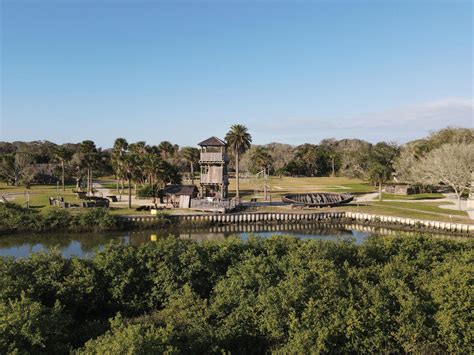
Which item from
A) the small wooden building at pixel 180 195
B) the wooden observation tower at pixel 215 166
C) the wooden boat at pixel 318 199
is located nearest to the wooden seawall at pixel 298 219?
the wooden boat at pixel 318 199

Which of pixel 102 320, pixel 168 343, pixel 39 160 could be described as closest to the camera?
pixel 168 343

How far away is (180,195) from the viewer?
185 ft

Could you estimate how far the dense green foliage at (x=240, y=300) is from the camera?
12.8 m

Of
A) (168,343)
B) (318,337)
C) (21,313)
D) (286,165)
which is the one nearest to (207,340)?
(168,343)

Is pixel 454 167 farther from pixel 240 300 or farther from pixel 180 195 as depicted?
pixel 240 300

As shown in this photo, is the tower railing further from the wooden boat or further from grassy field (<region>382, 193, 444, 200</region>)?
grassy field (<region>382, 193, 444, 200</region>)

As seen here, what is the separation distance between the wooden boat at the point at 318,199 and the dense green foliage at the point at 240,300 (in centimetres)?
3530

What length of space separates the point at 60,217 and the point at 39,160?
6718 cm

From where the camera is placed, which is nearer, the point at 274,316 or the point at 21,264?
the point at 274,316

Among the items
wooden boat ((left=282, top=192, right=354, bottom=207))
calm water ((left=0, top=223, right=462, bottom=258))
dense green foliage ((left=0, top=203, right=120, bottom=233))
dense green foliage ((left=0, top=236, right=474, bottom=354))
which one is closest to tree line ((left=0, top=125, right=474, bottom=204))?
wooden boat ((left=282, top=192, right=354, bottom=207))

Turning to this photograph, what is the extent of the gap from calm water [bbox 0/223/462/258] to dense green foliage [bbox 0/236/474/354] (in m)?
13.8

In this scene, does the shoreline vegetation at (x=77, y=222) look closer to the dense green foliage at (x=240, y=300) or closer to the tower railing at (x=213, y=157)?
the tower railing at (x=213, y=157)

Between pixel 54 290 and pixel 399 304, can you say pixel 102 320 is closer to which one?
pixel 54 290

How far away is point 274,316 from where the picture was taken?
45.8ft
